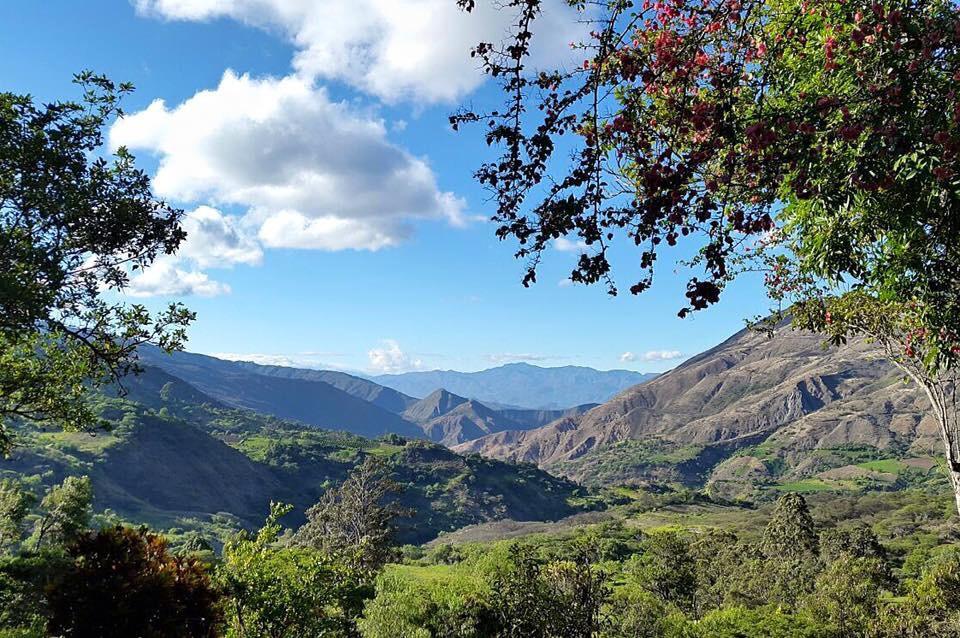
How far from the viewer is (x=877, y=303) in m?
11.9

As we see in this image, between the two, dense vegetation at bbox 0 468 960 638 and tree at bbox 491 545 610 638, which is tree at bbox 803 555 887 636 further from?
tree at bbox 491 545 610 638

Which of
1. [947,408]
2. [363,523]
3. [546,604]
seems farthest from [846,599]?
[363,523]

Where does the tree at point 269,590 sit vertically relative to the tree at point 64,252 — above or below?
below

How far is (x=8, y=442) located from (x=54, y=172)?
7019 mm

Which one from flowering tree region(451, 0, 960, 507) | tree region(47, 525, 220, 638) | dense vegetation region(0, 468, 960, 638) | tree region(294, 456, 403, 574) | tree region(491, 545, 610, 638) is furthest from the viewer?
tree region(294, 456, 403, 574)

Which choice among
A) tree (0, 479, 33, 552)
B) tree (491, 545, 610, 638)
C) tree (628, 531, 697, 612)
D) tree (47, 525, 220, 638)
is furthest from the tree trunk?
tree (0, 479, 33, 552)

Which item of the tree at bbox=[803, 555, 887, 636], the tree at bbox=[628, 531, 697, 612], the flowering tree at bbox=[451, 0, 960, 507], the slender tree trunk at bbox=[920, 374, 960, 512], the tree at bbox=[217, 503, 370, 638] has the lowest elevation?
the tree at bbox=[628, 531, 697, 612]

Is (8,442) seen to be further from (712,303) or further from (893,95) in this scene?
(893,95)

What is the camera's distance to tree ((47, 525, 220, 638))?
11750 millimetres

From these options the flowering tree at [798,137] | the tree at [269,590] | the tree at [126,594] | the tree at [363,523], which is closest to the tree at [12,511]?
the tree at [363,523]

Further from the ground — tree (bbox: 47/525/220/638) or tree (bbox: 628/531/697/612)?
tree (bbox: 47/525/220/638)

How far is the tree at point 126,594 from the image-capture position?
11750mm

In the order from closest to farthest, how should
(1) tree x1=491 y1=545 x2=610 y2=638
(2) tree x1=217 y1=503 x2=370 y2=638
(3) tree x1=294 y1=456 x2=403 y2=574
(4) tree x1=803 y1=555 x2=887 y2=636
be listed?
(2) tree x1=217 y1=503 x2=370 y2=638, (1) tree x1=491 y1=545 x2=610 y2=638, (4) tree x1=803 y1=555 x2=887 y2=636, (3) tree x1=294 y1=456 x2=403 y2=574

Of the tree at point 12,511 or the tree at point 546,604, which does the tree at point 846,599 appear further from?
the tree at point 12,511
